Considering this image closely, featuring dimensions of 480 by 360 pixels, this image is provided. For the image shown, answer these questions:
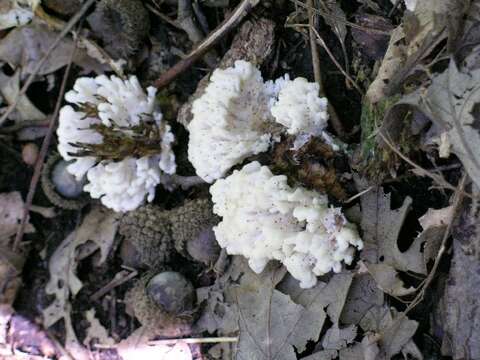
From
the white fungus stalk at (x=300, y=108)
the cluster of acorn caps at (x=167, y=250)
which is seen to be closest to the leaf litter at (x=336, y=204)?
the cluster of acorn caps at (x=167, y=250)

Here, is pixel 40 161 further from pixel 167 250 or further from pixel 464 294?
pixel 464 294

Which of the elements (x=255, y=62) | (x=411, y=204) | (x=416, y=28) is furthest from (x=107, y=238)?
(x=416, y=28)

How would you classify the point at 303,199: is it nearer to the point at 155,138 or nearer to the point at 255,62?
the point at 255,62

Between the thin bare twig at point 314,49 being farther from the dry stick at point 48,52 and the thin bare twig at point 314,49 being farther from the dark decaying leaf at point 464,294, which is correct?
the dry stick at point 48,52

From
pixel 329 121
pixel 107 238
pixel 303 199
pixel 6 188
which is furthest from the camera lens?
pixel 6 188

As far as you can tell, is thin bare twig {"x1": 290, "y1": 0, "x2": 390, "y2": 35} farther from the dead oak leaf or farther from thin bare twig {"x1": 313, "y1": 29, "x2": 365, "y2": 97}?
the dead oak leaf

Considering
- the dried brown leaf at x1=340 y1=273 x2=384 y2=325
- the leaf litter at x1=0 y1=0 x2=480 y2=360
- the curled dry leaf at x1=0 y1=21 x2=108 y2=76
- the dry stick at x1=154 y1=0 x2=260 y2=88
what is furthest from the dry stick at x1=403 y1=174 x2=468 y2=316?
the curled dry leaf at x1=0 y1=21 x2=108 y2=76
